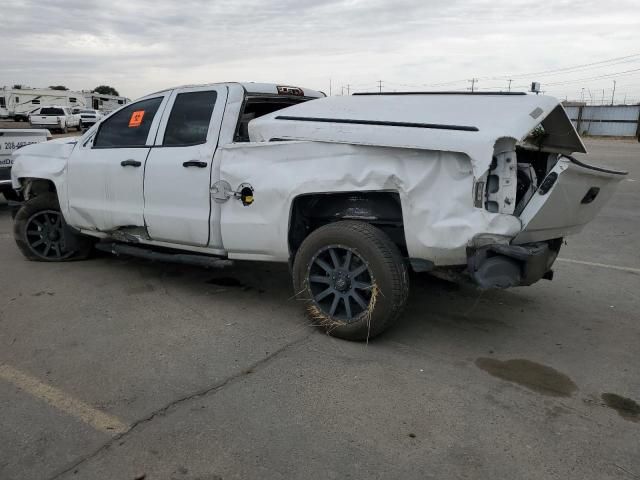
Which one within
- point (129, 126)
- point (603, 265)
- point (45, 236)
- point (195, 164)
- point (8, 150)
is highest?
point (129, 126)

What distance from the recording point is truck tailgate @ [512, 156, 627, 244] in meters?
3.62

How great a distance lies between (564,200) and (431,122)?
104cm

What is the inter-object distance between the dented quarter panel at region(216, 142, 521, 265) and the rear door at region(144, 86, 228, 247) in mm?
218

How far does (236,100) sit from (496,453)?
3416 mm

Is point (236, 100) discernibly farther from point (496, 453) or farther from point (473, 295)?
point (496, 453)

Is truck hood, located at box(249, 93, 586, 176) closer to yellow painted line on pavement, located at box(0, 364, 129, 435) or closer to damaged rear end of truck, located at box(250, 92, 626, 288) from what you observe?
damaged rear end of truck, located at box(250, 92, 626, 288)

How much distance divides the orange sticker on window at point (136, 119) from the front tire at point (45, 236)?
1.55 m

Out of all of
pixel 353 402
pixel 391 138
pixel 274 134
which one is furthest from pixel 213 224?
pixel 353 402

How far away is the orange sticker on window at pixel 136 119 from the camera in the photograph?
5.47 meters

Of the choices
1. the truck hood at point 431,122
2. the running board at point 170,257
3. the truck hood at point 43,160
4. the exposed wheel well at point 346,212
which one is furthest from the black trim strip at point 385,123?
the truck hood at point 43,160

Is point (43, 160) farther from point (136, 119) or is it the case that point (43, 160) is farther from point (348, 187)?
point (348, 187)

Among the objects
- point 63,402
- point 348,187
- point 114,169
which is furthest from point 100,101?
point 63,402

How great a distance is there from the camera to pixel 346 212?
14.4 feet

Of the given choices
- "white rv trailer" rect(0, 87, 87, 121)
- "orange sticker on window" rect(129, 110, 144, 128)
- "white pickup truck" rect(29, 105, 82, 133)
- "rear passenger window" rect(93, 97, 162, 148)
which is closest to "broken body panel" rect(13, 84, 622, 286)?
"rear passenger window" rect(93, 97, 162, 148)
